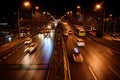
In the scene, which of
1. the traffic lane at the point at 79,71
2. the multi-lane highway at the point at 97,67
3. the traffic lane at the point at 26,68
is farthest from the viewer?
the traffic lane at the point at 26,68

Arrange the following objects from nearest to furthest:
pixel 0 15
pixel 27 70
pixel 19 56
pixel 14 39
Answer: pixel 27 70 → pixel 19 56 → pixel 14 39 → pixel 0 15

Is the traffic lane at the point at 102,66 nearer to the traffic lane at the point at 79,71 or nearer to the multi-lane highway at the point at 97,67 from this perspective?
the multi-lane highway at the point at 97,67

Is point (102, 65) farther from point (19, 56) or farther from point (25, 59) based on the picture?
point (19, 56)

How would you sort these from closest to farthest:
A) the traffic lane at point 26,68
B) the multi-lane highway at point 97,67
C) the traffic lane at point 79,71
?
the traffic lane at point 79,71 → the multi-lane highway at point 97,67 → the traffic lane at point 26,68

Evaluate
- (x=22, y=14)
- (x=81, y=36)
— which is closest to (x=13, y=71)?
(x=81, y=36)

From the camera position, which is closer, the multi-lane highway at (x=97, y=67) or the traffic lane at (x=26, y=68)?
the multi-lane highway at (x=97, y=67)

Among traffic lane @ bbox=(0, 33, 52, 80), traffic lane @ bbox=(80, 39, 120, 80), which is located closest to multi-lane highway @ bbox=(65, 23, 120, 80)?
traffic lane @ bbox=(80, 39, 120, 80)

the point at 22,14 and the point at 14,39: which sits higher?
the point at 22,14

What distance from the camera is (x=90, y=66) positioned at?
35281 millimetres

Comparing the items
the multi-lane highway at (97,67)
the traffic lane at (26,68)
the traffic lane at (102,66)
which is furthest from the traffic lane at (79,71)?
the traffic lane at (26,68)

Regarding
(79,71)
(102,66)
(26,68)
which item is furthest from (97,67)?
(26,68)

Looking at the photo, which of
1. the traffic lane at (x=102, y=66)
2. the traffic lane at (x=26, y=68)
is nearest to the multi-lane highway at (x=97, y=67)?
the traffic lane at (x=102, y=66)

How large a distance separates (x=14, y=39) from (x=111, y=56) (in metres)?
35.9

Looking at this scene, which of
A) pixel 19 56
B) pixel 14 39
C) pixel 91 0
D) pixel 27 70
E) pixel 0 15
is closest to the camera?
pixel 27 70
